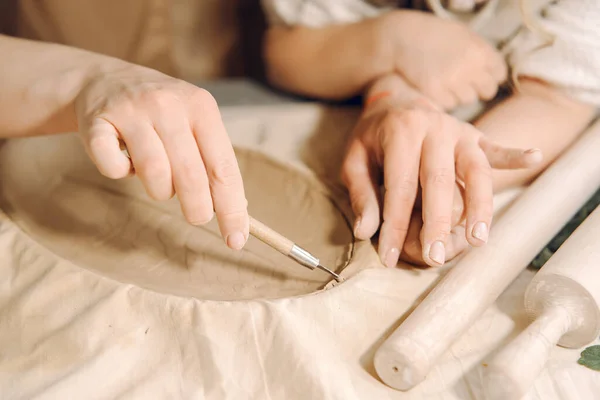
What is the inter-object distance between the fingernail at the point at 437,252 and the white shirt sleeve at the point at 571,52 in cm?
29

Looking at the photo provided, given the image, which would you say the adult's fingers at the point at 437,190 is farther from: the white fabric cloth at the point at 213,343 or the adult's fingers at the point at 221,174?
the adult's fingers at the point at 221,174

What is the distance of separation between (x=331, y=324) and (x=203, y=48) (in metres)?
0.73

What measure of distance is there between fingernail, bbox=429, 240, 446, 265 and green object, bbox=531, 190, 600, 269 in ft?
0.36

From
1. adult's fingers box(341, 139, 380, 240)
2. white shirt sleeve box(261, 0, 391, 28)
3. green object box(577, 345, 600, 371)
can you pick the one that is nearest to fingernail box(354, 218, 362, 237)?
adult's fingers box(341, 139, 380, 240)

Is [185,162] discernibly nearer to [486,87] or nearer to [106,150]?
[106,150]

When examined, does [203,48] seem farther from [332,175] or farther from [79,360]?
[79,360]

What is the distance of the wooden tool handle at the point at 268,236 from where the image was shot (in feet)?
1.62

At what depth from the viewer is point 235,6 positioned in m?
1.07

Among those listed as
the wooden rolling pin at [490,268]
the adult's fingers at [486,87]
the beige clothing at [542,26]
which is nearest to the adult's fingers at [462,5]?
the beige clothing at [542,26]

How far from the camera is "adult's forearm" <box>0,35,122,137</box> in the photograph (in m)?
0.52

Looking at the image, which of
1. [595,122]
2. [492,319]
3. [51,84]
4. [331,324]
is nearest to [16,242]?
[51,84]

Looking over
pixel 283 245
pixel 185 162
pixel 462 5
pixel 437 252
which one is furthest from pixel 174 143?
pixel 462 5

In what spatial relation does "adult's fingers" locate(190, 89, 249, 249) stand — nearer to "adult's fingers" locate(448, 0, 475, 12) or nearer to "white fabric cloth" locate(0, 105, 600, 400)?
"white fabric cloth" locate(0, 105, 600, 400)

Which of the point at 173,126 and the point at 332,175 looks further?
the point at 332,175
